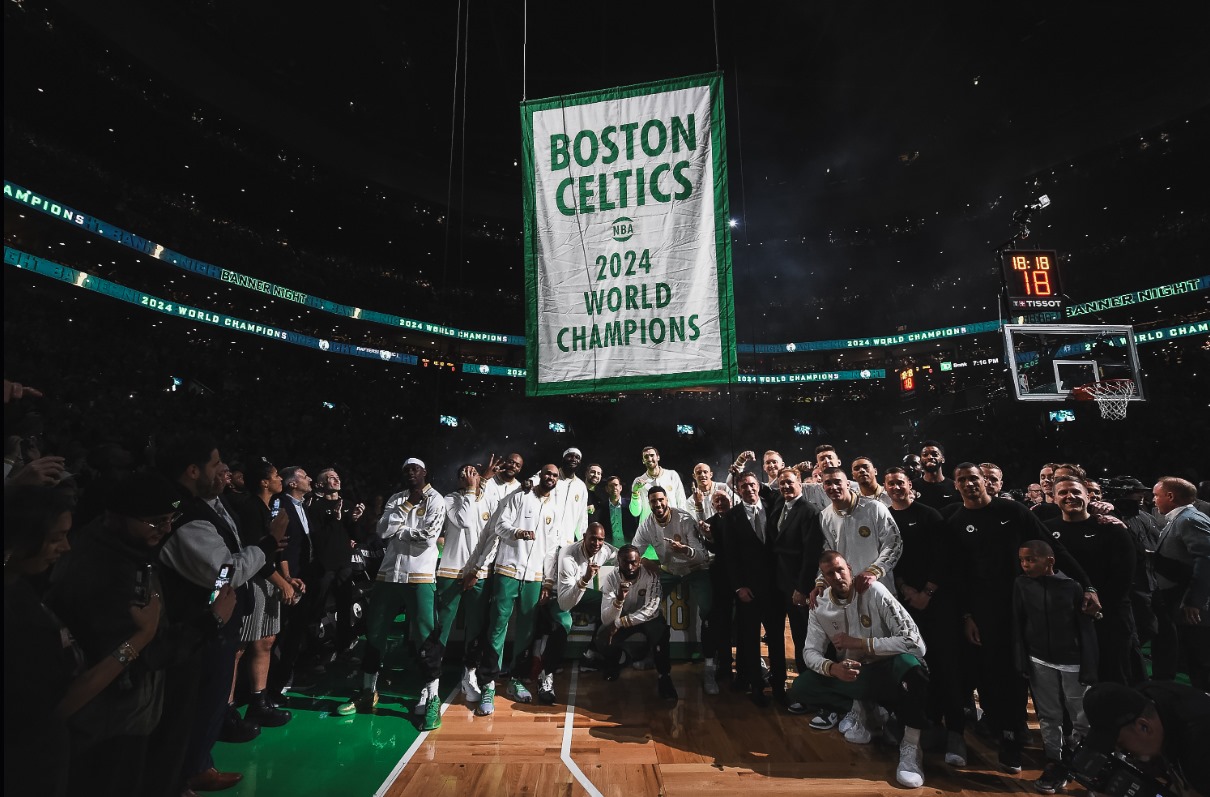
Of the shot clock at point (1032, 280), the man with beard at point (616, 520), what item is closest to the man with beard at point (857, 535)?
the man with beard at point (616, 520)

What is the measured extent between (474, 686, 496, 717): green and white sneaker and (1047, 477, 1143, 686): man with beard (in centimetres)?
456

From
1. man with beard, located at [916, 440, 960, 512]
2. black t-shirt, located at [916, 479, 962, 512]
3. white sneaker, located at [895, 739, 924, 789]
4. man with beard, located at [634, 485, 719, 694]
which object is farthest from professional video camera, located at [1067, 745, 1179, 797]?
man with beard, located at [634, 485, 719, 694]

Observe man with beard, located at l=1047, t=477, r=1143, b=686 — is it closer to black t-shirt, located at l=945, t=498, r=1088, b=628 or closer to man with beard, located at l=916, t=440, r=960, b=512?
black t-shirt, located at l=945, t=498, r=1088, b=628

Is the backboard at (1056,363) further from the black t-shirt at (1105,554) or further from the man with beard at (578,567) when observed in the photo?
the man with beard at (578,567)

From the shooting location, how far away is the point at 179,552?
305 cm

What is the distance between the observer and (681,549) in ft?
19.4

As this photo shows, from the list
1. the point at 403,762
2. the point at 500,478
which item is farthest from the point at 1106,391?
the point at 403,762

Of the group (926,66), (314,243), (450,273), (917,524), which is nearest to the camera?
(917,524)

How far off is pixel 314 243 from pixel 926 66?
66.5 feet

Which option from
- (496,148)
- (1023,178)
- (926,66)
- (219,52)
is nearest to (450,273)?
(496,148)

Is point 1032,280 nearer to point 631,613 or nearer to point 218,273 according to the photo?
point 631,613

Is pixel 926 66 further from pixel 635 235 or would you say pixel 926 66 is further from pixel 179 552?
pixel 179 552

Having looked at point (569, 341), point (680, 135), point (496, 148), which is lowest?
point (569, 341)

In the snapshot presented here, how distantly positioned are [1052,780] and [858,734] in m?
1.16
